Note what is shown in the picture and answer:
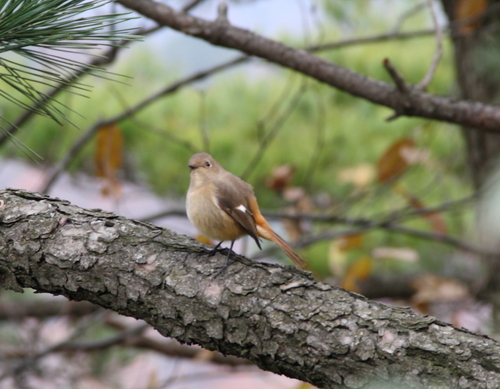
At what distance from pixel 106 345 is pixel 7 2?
272 centimetres

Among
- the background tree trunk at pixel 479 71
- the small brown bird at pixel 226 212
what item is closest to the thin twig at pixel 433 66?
the small brown bird at pixel 226 212

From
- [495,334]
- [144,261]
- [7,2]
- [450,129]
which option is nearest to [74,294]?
[144,261]

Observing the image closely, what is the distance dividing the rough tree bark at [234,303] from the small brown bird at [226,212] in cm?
52

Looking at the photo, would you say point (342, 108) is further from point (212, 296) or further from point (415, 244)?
point (212, 296)

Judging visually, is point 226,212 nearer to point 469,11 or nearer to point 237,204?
point 237,204

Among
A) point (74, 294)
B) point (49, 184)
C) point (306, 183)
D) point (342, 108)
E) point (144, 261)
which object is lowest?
point (74, 294)

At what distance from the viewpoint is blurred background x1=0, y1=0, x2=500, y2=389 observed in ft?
11.8

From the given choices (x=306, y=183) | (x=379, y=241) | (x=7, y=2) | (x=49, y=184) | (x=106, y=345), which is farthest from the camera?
(x=379, y=241)

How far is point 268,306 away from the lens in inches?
56.9

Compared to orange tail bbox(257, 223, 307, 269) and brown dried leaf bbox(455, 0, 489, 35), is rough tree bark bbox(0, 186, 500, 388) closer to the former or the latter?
orange tail bbox(257, 223, 307, 269)

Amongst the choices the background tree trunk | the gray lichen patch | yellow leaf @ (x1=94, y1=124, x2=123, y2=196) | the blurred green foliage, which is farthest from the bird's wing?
the background tree trunk

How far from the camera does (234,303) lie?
1.47 metres

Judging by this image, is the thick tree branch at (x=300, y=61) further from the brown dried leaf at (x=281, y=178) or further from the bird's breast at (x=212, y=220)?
the brown dried leaf at (x=281, y=178)

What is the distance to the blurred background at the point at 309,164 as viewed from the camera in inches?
142
